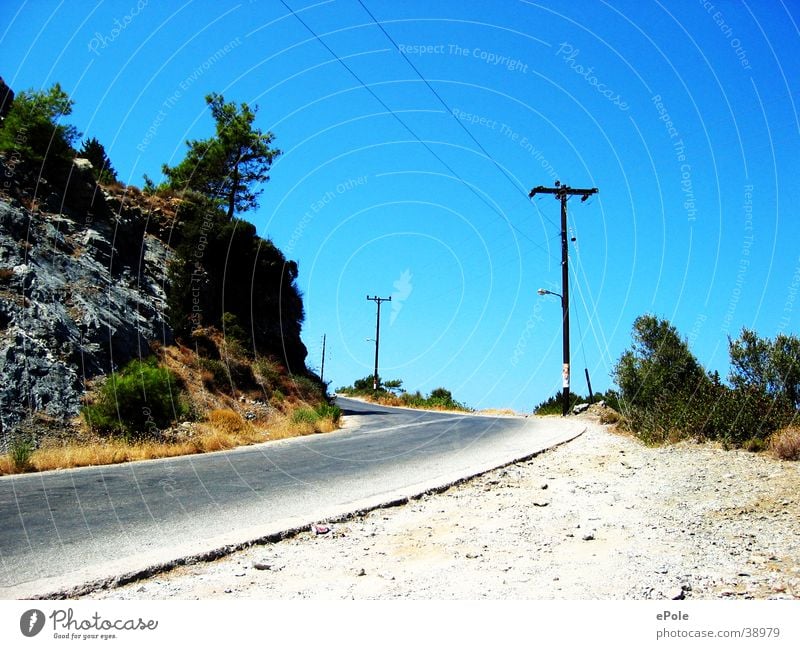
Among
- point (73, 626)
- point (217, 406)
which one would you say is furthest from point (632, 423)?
point (73, 626)

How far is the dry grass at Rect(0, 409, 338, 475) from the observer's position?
411 inches

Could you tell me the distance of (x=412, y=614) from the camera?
3430mm

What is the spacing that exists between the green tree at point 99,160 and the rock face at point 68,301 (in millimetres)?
2938

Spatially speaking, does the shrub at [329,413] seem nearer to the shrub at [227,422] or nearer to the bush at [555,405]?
the shrub at [227,422]

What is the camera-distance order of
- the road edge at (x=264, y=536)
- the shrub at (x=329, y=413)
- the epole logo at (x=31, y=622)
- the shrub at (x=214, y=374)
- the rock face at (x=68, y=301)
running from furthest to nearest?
the shrub at (x=214, y=374) < the shrub at (x=329, y=413) < the rock face at (x=68, y=301) < the road edge at (x=264, y=536) < the epole logo at (x=31, y=622)

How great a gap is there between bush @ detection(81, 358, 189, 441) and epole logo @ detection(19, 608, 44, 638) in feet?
35.0

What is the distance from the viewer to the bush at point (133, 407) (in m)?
13.9

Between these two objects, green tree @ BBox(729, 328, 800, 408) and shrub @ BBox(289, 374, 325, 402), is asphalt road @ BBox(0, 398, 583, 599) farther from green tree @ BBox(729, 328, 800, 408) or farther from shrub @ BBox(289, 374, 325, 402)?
shrub @ BBox(289, 374, 325, 402)

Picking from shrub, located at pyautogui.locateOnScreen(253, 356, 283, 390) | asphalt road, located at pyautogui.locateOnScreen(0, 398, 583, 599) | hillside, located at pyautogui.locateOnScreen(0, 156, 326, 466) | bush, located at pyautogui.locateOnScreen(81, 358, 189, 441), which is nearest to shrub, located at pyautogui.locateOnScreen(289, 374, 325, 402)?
hillside, located at pyautogui.locateOnScreen(0, 156, 326, 466)

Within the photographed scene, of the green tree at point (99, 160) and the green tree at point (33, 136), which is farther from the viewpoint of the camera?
the green tree at point (99, 160)

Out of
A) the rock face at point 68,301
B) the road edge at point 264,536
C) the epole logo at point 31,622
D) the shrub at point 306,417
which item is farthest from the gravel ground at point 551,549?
the shrub at point 306,417

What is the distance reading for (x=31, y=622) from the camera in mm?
3359

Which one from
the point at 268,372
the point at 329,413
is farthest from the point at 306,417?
the point at 268,372

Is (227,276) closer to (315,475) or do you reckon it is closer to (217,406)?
(217,406)
